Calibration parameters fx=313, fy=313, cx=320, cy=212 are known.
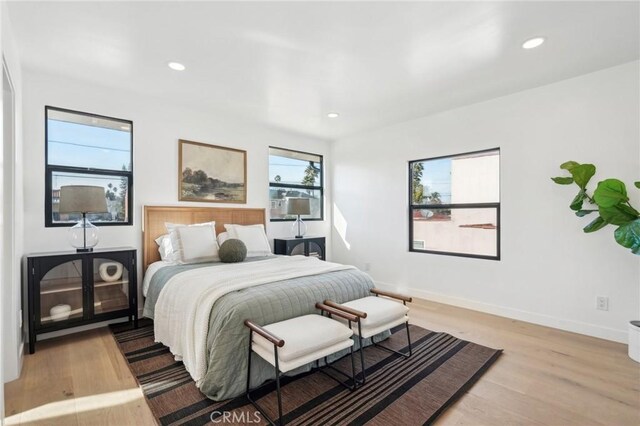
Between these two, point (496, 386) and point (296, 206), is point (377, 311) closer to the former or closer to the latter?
point (496, 386)

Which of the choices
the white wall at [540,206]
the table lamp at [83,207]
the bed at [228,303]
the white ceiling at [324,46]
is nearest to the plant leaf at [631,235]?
the white wall at [540,206]

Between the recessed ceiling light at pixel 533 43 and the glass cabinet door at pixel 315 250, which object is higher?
the recessed ceiling light at pixel 533 43

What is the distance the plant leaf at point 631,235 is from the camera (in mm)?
2346

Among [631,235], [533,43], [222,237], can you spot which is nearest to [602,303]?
[631,235]

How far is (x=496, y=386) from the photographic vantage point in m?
2.16

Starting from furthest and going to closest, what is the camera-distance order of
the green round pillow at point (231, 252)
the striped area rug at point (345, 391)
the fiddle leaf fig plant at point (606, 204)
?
the green round pillow at point (231, 252), the fiddle leaf fig plant at point (606, 204), the striped area rug at point (345, 391)

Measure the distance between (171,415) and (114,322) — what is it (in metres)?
1.98

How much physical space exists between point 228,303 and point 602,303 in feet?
11.2

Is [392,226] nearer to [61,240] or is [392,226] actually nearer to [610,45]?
[610,45]

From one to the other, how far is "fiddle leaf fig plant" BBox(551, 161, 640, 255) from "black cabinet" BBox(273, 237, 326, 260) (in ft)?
10.1

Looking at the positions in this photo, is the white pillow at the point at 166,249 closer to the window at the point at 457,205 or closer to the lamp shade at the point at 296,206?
the lamp shade at the point at 296,206

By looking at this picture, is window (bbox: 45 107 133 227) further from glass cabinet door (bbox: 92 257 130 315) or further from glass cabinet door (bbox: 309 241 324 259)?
glass cabinet door (bbox: 309 241 324 259)

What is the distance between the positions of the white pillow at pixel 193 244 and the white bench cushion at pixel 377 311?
5.53 feet

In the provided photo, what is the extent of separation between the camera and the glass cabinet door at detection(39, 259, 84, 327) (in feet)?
8.89
